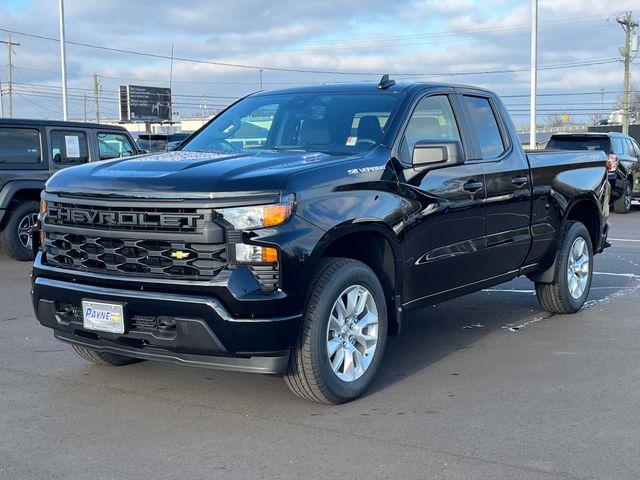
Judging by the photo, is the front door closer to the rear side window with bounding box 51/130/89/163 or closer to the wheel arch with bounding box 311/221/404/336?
the wheel arch with bounding box 311/221/404/336

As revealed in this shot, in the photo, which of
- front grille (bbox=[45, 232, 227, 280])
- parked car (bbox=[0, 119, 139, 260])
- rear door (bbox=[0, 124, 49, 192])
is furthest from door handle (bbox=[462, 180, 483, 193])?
rear door (bbox=[0, 124, 49, 192])

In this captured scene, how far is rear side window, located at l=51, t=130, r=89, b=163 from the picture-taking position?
37.6 feet

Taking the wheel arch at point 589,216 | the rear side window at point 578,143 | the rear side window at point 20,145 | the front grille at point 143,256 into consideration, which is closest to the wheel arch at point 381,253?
the front grille at point 143,256

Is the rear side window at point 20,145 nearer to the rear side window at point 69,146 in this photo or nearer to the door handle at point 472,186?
the rear side window at point 69,146

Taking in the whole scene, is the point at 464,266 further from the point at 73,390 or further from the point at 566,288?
the point at 73,390

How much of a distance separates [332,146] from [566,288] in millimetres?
3048

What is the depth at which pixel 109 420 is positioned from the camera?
455cm

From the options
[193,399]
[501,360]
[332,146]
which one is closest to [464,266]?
[501,360]

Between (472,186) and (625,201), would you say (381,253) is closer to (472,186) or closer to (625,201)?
(472,186)

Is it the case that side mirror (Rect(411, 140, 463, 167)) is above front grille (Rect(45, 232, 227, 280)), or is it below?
above

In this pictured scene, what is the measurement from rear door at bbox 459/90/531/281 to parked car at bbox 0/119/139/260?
6.88 meters

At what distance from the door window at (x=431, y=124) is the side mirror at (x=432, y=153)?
0.29ft

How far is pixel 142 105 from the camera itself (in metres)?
63.8

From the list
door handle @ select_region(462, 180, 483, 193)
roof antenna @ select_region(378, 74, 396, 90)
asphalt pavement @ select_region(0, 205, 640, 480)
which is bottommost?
asphalt pavement @ select_region(0, 205, 640, 480)
